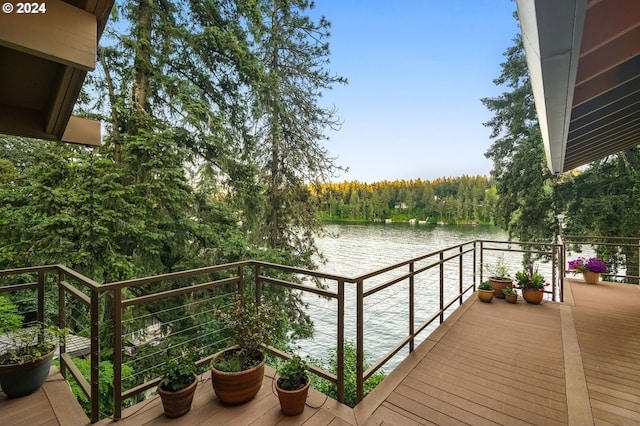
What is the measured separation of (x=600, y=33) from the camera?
1.44 metres

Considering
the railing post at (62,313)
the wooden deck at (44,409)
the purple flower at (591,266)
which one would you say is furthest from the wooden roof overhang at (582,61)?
the purple flower at (591,266)

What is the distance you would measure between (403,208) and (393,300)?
22.0 metres

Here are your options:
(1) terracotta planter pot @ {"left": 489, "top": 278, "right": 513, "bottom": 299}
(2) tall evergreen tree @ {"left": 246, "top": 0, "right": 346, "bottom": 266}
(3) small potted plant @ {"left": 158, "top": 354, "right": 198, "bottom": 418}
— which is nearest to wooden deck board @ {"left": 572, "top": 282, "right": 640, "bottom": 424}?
(1) terracotta planter pot @ {"left": 489, "top": 278, "right": 513, "bottom": 299}

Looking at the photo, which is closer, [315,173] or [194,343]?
[194,343]

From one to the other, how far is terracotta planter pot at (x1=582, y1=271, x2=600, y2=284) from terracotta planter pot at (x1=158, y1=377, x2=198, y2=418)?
7.44 meters

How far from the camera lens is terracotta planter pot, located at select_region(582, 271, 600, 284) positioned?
234 inches

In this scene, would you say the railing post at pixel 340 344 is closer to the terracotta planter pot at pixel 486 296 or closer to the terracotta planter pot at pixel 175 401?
the terracotta planter pot at pixel 175 401

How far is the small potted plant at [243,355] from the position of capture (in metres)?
2.17

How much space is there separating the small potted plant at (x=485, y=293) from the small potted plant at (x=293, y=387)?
3803 mm

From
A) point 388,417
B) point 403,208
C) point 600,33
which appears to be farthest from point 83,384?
point 403,208

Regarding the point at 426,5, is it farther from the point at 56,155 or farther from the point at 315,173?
the point at 56,155

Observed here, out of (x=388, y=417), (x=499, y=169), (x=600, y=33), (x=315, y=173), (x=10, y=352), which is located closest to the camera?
(x=600, y=33)

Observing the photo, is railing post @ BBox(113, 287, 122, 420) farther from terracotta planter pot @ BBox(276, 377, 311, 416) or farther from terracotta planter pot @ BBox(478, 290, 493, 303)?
terracotta planter pot @ BBox(478, 290, 493, 303)

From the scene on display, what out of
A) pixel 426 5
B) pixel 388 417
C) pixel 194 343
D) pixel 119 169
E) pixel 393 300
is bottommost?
pixel 393 300
